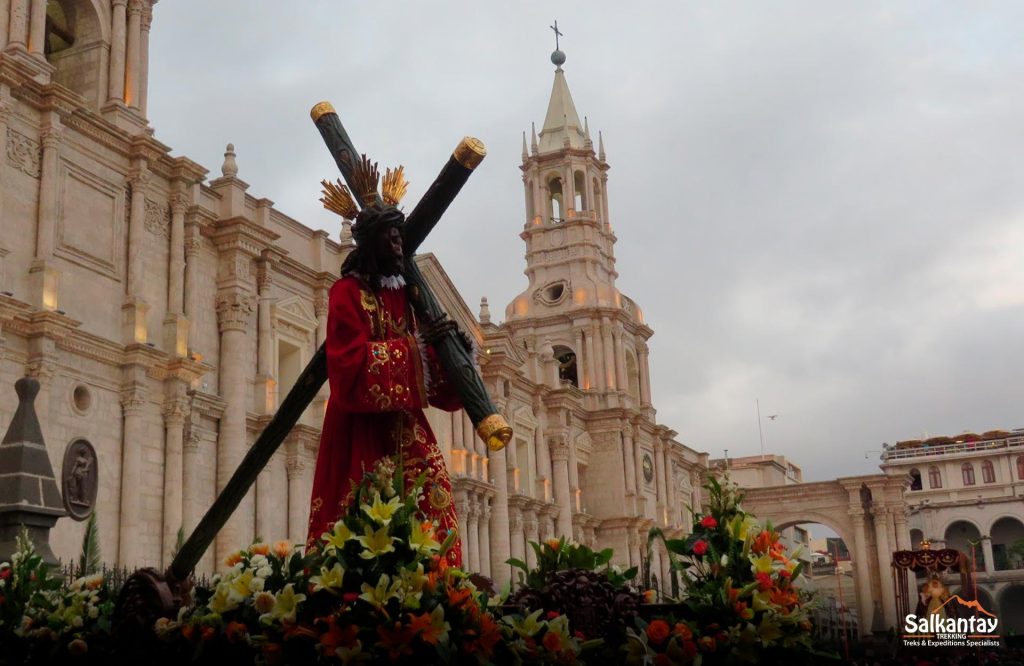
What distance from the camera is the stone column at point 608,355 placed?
41.4 metres

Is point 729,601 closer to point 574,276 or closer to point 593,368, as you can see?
point 593,368

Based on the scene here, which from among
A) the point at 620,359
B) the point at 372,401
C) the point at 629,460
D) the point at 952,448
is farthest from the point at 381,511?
the point at 952,448

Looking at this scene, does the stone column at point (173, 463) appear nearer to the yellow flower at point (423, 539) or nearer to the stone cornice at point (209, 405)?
the stone cornice at point (209, 405)

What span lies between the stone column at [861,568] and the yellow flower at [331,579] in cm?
4856

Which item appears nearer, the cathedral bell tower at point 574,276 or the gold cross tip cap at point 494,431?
the gold cross tip cap at point 494,431

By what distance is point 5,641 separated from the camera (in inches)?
212

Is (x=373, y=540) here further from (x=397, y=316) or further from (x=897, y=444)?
(x=897, y=444)

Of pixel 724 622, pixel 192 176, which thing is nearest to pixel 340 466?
pixel 724 622

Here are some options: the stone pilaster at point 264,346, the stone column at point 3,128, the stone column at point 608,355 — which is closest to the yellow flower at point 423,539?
the stone column at point 3,128

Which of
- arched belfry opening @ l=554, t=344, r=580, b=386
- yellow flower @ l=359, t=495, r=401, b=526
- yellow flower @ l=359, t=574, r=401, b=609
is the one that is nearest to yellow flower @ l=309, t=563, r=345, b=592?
yellow flower @ l=359, t=574, r=401, b=609

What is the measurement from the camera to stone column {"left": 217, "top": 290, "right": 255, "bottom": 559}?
858 inches

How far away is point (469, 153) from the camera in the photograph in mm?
6043

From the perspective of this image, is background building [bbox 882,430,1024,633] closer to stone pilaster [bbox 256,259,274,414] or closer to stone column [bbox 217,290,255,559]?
stone pilaster [bbox 256,259,274,414]

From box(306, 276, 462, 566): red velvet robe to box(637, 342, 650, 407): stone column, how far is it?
37.5 m
